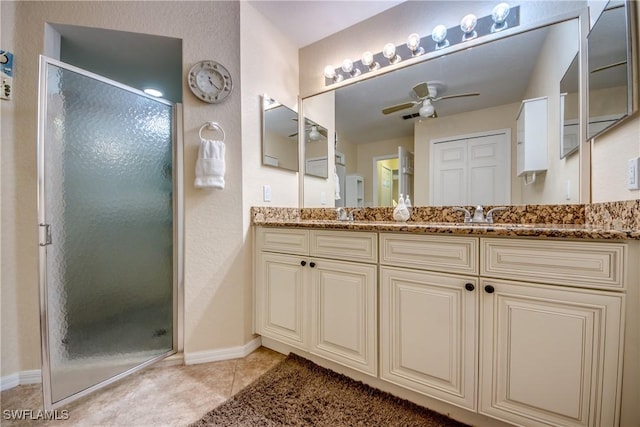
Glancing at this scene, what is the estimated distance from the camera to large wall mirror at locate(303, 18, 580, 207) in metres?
1.36

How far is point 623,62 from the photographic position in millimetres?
985

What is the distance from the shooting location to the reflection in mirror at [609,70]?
974mm

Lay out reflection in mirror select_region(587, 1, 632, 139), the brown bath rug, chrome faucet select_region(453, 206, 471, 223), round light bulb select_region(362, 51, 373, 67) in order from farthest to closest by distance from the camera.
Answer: round light bulb select_region(362, 51, 373, 67), chrome faucet select_region(453, 206, 471, 223), the brown bath rug, reflection in mirror select_region(587, 1, 632, 139)

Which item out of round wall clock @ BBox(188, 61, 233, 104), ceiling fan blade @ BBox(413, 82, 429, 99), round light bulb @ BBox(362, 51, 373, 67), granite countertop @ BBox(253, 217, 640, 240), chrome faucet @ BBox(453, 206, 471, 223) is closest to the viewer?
granite countertop @ BBox(253, 217, 640, 240)

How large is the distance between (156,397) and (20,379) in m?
0.84

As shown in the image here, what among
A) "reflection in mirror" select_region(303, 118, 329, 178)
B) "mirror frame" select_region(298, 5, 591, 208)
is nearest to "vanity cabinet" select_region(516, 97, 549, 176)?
"mirror frame" select_region(298, 5, 591, 208)

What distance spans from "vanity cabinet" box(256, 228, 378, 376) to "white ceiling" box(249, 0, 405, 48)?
1.61 metres

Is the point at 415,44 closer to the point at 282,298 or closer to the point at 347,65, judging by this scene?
the point at 347,65

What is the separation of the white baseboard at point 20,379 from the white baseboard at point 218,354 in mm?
781

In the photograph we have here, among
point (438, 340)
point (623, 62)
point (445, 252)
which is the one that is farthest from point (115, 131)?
point (623, 62)

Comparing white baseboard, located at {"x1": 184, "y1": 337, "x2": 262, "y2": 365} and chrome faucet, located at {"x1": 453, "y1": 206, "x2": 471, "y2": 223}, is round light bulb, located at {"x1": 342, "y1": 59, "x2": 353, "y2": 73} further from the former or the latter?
white baseboard, located at {"x1": 184, "y1": 337, "x2": 262, "y2": 365}

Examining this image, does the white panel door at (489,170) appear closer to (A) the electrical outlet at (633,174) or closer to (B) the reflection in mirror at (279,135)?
(A) the electrical outlet at (633,174)

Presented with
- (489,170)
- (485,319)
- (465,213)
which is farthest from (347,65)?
(485,319)

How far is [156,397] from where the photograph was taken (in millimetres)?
1317
